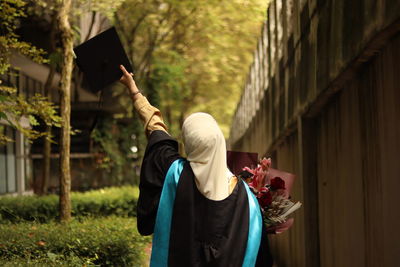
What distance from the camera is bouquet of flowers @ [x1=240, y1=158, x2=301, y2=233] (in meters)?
3.97

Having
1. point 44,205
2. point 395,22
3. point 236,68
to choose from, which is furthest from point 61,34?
point 236,68

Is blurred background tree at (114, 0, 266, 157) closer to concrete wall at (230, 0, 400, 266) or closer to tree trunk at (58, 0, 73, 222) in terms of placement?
tree trunk at (58, 0, 73, 222)

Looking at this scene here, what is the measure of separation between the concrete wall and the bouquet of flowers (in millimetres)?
628

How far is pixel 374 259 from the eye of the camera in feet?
13.5

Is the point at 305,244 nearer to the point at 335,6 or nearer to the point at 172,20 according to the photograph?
the point at 335,6

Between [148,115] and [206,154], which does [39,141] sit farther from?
[206,154]

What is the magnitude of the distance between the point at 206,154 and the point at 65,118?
18.7ft

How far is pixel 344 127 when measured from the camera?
5.11m

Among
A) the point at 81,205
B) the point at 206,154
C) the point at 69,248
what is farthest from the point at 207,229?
the point at 81,205

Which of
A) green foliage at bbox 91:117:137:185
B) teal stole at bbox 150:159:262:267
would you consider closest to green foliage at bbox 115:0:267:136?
green foliage at bbox 91:117:137:185

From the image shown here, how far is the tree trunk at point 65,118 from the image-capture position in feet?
28.8

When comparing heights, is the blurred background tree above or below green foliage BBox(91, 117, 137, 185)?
above

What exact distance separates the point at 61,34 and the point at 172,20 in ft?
43.1

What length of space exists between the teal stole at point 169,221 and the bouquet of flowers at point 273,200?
0.92ft
